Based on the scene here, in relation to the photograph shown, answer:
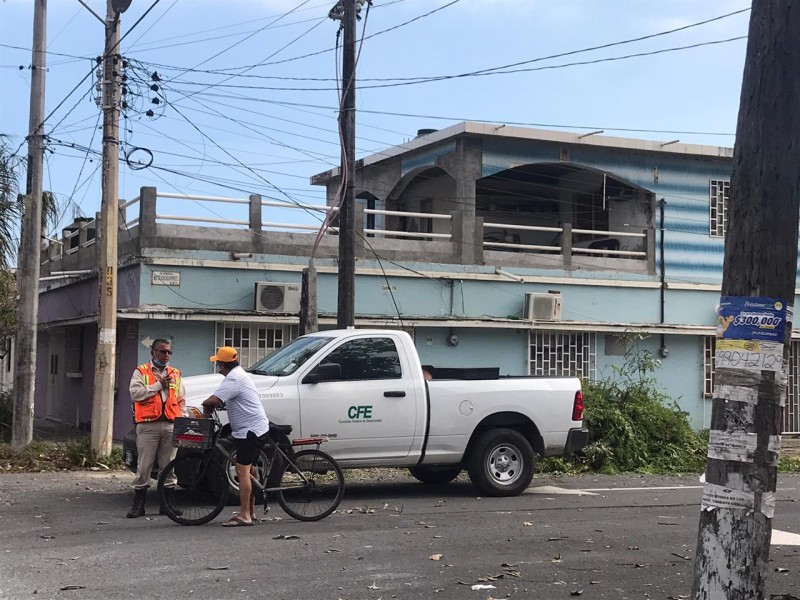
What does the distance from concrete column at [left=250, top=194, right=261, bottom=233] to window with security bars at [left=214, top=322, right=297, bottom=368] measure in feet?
5.99

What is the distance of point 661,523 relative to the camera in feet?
33.9

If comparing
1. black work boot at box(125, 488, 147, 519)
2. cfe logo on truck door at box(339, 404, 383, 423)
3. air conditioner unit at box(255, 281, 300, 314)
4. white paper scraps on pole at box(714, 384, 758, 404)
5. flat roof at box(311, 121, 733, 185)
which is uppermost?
flat roof at box(311, 121, 733, 185)

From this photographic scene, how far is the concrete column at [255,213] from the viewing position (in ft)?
62.7

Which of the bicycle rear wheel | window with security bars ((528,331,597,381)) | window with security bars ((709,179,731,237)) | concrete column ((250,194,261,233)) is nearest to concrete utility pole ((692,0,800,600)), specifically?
the bicycle rear wheel

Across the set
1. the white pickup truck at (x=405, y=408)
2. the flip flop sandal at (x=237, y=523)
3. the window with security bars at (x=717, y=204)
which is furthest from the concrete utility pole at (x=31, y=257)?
the window with security bars at (x=717, y=204)

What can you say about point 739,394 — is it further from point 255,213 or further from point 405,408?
point 255,213

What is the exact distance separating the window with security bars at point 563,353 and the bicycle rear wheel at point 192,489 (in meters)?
12.1

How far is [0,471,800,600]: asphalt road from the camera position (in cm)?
723

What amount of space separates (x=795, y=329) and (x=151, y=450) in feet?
59.0

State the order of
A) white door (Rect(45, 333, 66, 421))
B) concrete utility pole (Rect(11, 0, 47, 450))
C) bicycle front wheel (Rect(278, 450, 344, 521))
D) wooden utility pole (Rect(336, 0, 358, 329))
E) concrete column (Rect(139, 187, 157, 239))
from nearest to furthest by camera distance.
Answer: bicycle front wheel (Rect(278, 450, 344, 521)) → wooden utility pole (Rect(336, 0, 358, 329)) → concrete utility pole (Rect(11, 0, 47, 450)) → concrete column (Rect(139, 187, 157, 239)) → white door (Rect(45, 333, 66, 421))

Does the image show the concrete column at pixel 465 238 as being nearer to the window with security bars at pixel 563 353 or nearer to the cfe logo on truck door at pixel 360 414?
the window with security bars at pixel 563 353

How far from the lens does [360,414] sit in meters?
11.4

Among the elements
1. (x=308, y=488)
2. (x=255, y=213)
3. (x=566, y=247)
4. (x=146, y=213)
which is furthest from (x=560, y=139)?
(x=308, y=488)

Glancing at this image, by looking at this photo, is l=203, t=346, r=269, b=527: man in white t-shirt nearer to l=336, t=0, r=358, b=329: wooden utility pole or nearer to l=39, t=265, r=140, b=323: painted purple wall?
l=336, t=0, r=358, b=329: wooden utility pole
